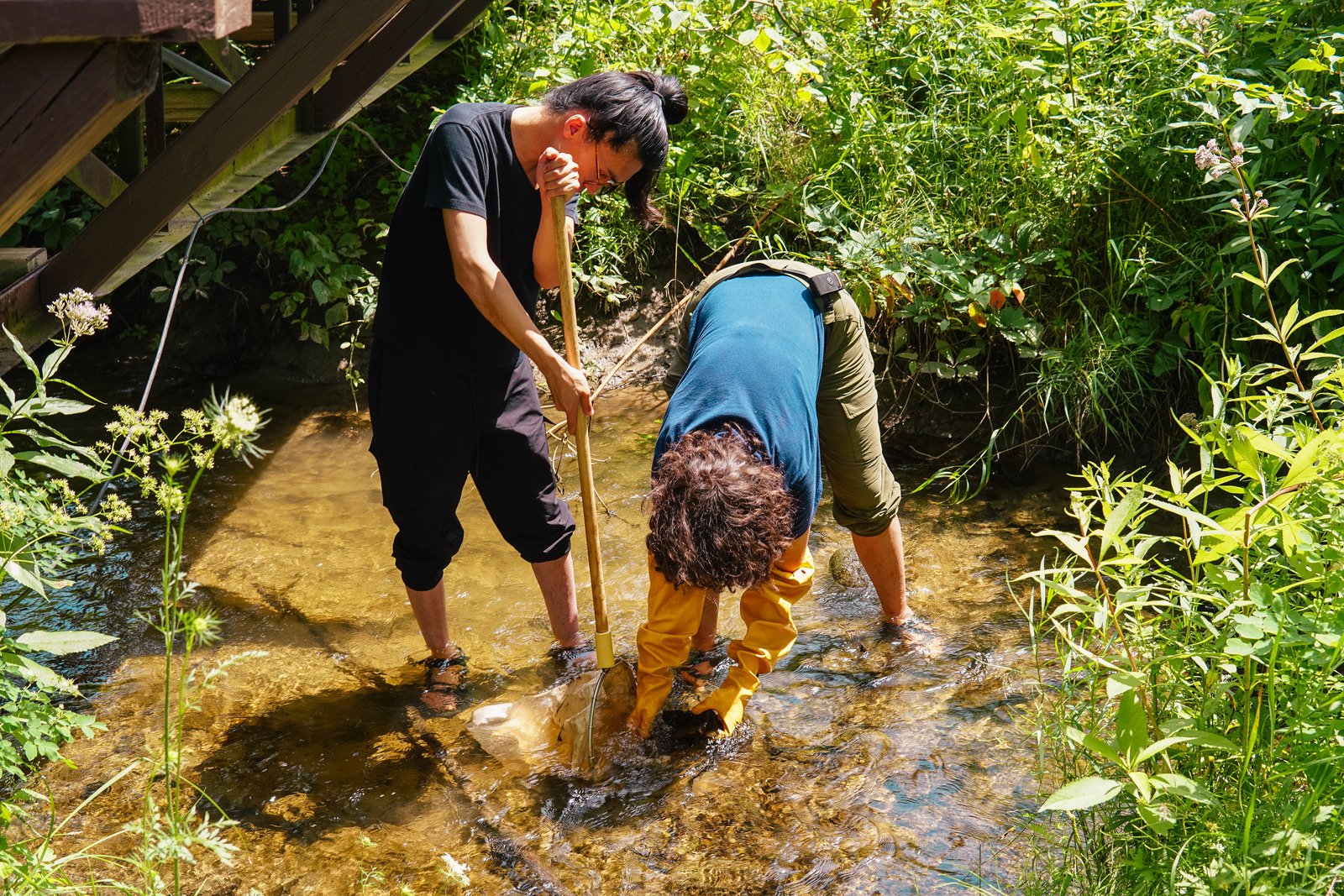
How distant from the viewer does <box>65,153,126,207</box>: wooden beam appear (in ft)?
10.4

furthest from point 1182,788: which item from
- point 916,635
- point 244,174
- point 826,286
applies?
point 244,174

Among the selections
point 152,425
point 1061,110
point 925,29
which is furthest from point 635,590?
point 925,29

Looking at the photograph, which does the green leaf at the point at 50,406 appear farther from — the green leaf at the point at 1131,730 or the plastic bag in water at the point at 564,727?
the green leaf at the point at 1131,730

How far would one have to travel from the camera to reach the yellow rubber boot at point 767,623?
2447 millimetres

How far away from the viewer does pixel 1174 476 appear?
1.85 m

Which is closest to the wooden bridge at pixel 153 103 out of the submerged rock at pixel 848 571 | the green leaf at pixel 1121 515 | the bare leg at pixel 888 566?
the green leaf at pixel 1121 515

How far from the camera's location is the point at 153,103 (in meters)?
3.35

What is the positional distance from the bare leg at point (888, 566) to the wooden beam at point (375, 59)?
272 cm

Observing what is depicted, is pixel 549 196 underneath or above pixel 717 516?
above

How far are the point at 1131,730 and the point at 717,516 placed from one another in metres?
0.86

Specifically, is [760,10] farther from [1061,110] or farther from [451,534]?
[451,534]

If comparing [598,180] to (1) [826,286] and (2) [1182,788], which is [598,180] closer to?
(1) [826,286]

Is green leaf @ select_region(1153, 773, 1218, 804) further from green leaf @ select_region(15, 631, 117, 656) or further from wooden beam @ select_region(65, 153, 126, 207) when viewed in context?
wooden beam @ select_region(65, 153, 126, 207)

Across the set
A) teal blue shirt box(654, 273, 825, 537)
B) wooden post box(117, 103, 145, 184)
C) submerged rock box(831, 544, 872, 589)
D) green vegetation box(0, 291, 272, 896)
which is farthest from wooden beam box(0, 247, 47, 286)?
submerged rock box(831, 544, 872, 589)
